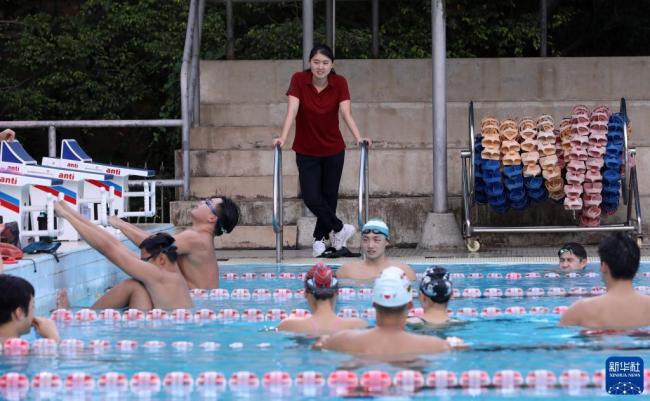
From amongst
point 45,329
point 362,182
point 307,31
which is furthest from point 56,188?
point 307,31

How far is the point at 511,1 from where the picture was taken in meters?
18.3

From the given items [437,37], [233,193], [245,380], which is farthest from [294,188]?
[245,380]

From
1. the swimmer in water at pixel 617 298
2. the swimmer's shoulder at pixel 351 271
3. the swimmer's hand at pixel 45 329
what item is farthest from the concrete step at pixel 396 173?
the swimmer's hand at pixel 45 329

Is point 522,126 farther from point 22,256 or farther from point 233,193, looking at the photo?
point 22,256

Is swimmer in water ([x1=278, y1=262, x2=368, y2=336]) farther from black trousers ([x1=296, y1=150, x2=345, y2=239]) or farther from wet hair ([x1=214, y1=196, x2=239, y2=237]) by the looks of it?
black trousers ([x1=296, y1=150, x2=345, y2=239])

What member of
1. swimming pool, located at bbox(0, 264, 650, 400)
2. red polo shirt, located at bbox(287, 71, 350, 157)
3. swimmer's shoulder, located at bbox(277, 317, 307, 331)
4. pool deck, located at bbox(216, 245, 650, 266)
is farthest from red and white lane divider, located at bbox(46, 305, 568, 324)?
red polo shirt, located at bbox(287, 71, 350, 157)

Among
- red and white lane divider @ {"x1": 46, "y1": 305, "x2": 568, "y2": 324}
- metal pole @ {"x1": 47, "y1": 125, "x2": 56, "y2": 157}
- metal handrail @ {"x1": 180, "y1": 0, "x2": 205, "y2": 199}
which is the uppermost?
metal handrail @ {"x1": 180, "y1": 0, "x2": 205, "y2": 199}

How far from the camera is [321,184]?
11.8 metres

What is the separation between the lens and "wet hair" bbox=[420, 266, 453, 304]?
7.26 metres

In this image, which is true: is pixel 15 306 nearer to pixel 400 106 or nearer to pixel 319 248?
pixel 319 248

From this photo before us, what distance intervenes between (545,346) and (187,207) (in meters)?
6.97

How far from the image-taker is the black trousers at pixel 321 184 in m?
11.5

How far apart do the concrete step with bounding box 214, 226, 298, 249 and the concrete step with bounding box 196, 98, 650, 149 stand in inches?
56.5

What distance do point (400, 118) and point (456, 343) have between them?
8.01 m
